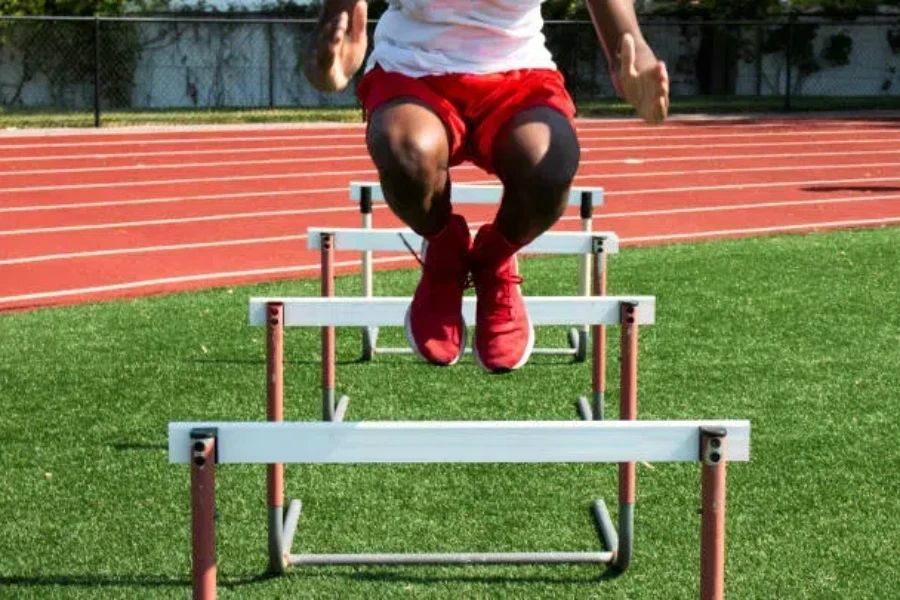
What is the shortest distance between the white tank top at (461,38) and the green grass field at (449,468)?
169 cm

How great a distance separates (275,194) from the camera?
572 inches

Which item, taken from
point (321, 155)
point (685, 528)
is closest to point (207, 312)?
point (685, 528)

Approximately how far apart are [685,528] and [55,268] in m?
6.72

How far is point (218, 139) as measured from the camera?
19359mm

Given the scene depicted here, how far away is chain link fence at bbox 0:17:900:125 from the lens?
82.9ft

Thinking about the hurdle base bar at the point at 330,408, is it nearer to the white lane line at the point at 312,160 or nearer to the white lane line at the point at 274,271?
the white lane line at the point at 274,271

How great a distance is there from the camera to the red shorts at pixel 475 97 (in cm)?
317

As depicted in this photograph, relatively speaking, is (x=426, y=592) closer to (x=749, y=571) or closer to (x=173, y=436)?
(x=749, y=571)

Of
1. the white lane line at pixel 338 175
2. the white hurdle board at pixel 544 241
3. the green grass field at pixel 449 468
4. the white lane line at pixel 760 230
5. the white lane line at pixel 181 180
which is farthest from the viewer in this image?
the white lane line at pixel 338 175

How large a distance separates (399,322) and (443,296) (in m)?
0.76

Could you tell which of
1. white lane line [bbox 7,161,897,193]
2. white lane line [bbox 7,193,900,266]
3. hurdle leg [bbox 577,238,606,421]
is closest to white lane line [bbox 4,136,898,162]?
white lane line [bbox 7,161,897,193]

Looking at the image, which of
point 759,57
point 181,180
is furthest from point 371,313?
point 759,57

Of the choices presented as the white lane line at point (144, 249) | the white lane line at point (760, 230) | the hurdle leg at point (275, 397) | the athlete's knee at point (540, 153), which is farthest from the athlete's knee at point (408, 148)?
the white lane line at point (760, 230)

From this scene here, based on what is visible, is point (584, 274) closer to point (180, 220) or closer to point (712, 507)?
point (712, 507)
